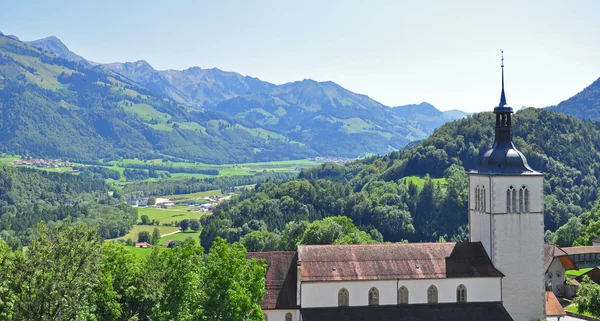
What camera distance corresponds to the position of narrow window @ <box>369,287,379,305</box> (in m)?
51.3

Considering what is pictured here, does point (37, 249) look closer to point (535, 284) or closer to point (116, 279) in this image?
point (116, 279)

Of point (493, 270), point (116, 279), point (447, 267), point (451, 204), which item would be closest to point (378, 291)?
point (447, 267)

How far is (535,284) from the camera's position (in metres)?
54.6

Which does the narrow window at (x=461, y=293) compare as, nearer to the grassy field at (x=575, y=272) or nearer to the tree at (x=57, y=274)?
the tree at (x=57, y=274)

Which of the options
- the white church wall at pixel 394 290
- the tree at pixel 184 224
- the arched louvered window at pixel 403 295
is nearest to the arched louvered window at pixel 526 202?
the white church wall at pixel 394 290

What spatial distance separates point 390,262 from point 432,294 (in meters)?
4.10

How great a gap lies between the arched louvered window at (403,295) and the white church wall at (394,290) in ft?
0.84

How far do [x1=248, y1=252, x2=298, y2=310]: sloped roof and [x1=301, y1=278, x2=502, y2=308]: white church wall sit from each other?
117 centimetres

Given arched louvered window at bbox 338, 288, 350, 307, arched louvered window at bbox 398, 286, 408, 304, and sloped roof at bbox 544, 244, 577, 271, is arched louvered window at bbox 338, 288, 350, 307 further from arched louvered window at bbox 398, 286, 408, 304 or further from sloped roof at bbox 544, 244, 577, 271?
sloped roof at bbox 544, 244, 577, 271

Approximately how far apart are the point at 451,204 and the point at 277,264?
387 ft

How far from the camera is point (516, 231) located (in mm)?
54625

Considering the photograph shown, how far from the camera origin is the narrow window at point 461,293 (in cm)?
5247

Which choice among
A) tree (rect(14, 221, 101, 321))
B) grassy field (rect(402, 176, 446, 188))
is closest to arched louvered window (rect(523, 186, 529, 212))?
tree (rect(14, 221, 101, 321))

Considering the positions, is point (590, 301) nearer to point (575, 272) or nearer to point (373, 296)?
point (373, 296)
